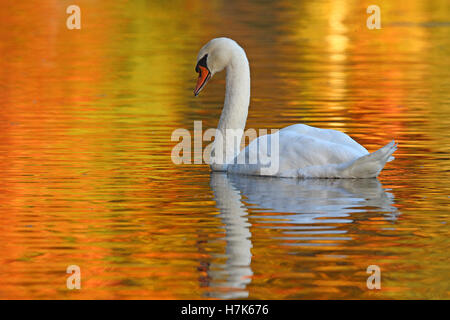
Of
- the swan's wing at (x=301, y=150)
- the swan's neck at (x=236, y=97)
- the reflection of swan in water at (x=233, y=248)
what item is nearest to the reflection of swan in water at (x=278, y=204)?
the reflection of swan in water at (x=233, y=248)

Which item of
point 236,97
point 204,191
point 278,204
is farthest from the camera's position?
point 236,97

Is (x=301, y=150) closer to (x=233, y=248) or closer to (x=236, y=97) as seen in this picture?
(x=236, y=97)

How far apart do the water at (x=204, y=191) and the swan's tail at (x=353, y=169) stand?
0.15 meters

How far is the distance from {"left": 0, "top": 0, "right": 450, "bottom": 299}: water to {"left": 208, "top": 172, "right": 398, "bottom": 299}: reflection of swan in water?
3 cm

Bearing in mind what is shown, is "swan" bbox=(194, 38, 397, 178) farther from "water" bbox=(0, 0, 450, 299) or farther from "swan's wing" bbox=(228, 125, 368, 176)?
"water" bbox=(0, 0, 450, 299)

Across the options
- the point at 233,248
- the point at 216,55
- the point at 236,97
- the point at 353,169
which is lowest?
the point at 233,248

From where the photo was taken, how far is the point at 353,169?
1149 centimetres

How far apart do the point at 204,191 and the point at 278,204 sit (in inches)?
43.7

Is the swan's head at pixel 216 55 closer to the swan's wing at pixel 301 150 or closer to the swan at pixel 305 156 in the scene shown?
the swan at pixel 305 156

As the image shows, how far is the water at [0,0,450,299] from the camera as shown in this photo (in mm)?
7938

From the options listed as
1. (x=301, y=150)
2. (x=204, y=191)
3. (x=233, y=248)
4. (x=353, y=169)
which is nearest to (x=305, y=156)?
(x=301, y=150)

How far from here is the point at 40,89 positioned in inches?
819
